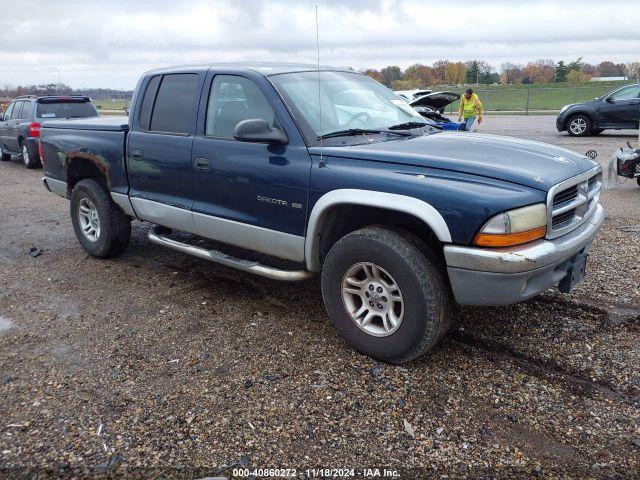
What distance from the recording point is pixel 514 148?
12.3 feet

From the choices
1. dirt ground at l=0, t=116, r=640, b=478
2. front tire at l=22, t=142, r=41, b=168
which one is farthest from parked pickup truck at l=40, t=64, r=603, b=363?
front tire at l=22, t=142, r=41, b=168

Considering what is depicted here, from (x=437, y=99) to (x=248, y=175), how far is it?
9.03 meters

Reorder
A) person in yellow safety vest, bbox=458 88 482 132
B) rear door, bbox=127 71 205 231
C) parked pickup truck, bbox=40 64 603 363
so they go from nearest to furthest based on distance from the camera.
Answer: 1. parked pickup truck, bbox=40 64 603 363
2. rear door, bbox=127 71 205 231
3. person in yellow safety vest, bbox=458 88 482 132

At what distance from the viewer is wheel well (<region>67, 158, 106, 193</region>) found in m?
5.85

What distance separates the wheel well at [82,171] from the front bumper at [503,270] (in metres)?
4.11

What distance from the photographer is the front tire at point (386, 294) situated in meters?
3.30

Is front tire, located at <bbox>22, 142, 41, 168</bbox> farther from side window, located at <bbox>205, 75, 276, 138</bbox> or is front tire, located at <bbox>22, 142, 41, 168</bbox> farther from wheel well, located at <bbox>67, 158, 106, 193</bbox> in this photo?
side window, located at <bbox>205, 75, 276, 138</bbox>

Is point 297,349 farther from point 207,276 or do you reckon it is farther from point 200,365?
point 207,276

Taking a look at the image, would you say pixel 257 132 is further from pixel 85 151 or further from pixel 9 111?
pixel 9 111

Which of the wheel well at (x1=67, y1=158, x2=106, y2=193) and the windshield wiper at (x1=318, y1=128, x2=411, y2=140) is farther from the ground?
the windshield wiper at (x1=318, y1=128, x2=411, y2=140)

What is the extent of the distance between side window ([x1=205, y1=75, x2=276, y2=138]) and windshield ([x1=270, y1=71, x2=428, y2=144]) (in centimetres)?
19

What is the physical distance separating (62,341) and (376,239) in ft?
8.12

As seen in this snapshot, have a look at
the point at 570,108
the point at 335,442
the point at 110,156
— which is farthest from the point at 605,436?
the point at 570,108

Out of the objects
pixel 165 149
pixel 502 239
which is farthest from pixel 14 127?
pixel 502 239
